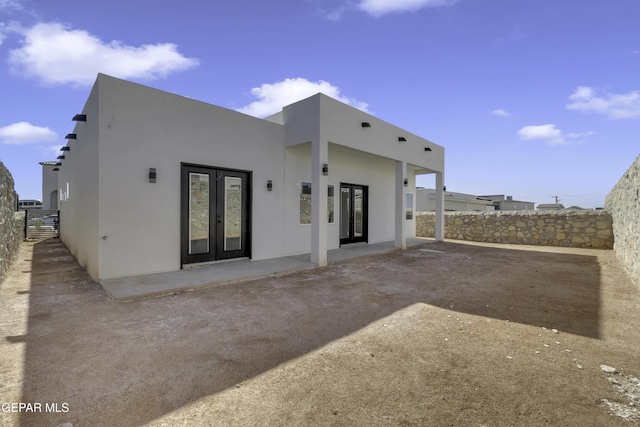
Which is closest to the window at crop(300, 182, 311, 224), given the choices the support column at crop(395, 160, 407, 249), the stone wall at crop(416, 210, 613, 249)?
the support column at crop(395, 160, 407, 249)

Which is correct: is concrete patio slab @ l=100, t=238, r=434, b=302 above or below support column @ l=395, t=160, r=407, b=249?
below

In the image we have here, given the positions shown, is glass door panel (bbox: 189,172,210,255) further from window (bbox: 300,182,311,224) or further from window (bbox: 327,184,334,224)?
window (bbox: 327,184,334,224)

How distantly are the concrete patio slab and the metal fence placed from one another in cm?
1254

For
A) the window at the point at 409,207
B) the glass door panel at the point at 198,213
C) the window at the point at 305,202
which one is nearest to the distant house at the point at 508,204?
the window at the point at 409,207

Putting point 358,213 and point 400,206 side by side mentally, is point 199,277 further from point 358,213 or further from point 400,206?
point 400,206

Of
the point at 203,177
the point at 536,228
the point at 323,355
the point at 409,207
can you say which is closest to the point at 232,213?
the point at 203,177

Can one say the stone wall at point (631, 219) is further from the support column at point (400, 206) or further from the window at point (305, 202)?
the window at point (305, 202)

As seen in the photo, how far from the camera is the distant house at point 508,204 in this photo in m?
35.6

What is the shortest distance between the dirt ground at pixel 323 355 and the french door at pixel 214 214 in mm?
1920

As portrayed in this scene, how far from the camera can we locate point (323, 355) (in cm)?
296

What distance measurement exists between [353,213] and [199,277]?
6.47m

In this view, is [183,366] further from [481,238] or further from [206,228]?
[481,238]

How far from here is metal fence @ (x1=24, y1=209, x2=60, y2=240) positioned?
1389cm

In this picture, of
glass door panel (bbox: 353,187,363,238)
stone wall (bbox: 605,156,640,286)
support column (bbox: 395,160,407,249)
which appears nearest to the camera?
stone wall (bbox: 605,156,640,286)
